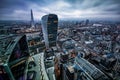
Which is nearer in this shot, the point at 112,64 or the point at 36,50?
the point at 112,64

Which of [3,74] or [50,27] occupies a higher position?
→ [50,27]

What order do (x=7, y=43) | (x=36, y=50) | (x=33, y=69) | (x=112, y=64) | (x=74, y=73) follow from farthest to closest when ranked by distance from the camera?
(x=36, y=50) → (x=112, y=64) → (x=74, y=73) → (x=33, y=69) → (x=7, y=43)

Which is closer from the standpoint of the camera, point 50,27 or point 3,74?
point 3,74

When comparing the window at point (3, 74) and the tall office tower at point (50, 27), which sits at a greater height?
the tall office tower at point (50, 27)

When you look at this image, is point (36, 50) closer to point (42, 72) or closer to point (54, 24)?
point (54, 24)

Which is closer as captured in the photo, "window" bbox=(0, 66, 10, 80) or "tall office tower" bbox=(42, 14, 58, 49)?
"window" bbox=(0, 66, 10, 80)

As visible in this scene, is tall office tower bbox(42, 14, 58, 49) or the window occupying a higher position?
tall office tower bbox(42, 14, 58, 49)

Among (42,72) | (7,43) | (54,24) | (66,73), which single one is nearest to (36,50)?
(54,24)

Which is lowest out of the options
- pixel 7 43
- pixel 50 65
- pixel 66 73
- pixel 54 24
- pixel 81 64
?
pixel 66 73
